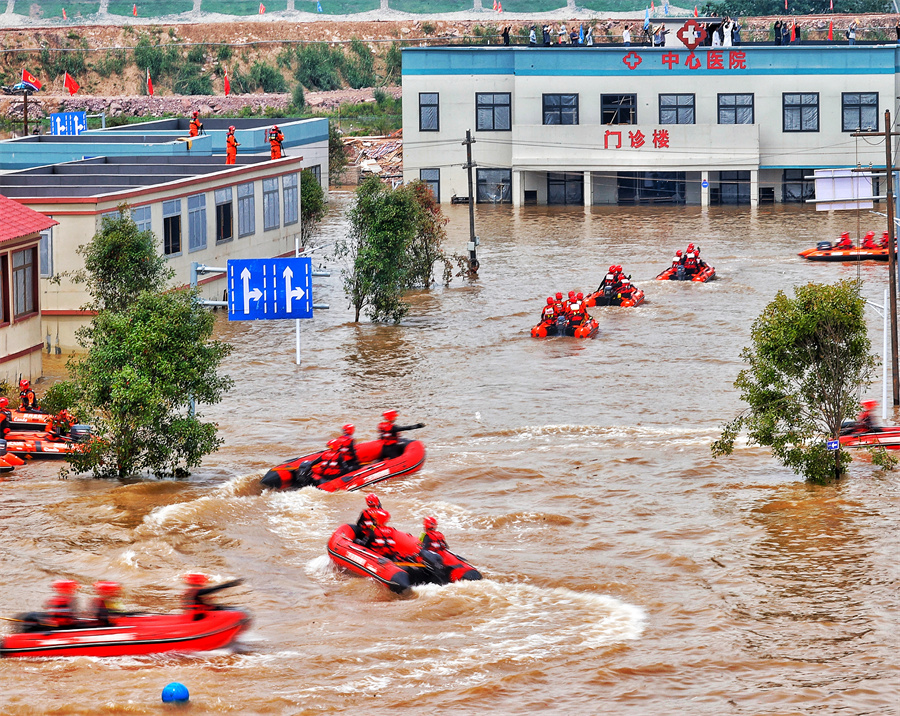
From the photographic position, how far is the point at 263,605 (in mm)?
19109

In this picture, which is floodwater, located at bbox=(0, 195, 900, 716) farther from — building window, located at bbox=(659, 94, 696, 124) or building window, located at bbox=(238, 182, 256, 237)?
building window, located at bbox=(659, 94, 696, 124)

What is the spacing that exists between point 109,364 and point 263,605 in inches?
288

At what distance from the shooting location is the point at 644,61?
67500mm

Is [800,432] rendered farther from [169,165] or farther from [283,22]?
[283,22]

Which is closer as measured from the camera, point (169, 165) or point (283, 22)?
point (169, 165)

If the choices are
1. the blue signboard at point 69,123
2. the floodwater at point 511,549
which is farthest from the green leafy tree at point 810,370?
the blue signboard at point 69,123

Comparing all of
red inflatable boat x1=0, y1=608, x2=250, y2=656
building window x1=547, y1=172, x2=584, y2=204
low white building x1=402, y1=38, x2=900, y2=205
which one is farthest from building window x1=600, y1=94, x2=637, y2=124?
red inflatable boat x1=0, y1=608, x2=250, y2=656

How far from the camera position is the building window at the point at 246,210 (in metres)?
44.1

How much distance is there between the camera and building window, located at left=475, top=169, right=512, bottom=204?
6988 cm

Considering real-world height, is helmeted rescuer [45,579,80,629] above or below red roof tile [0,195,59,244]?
below

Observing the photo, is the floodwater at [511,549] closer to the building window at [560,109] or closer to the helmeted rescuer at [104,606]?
the helmeted rescuer at [104,606]

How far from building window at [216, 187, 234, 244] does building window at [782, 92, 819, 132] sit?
35.0 meters

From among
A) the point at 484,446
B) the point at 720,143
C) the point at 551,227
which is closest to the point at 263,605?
the point at 484,446

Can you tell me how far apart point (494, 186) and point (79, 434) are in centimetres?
4675
